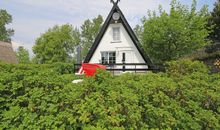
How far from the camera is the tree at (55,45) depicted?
48.4m

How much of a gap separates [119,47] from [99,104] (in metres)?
21.6

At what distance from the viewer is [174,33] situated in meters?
21.6

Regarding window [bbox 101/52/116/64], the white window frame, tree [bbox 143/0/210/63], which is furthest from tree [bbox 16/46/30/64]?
tree [bbox 143/0/210/63]

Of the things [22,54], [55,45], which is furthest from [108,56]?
[22,54]

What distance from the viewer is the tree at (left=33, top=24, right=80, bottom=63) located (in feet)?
159

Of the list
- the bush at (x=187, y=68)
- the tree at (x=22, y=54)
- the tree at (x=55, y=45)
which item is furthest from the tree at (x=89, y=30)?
the bush at (x=187, y=68)

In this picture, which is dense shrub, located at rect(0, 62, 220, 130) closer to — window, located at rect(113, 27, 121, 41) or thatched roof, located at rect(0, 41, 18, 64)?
window, located at rect(113, 27, 121, 41)

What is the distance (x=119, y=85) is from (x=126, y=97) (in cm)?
41

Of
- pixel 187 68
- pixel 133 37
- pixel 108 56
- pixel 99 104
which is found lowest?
pixel 99 104

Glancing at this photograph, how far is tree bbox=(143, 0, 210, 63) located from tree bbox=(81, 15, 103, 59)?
1140 inches

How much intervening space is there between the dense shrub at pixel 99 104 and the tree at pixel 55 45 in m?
44.6

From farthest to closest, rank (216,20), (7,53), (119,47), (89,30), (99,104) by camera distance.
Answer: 1. (89,30)
2. (7,53)
3. (216,20)
4. (119,47)
5. (99,104)

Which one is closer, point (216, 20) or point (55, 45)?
point (216, 20)

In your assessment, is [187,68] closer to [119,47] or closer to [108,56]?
[119,47]
